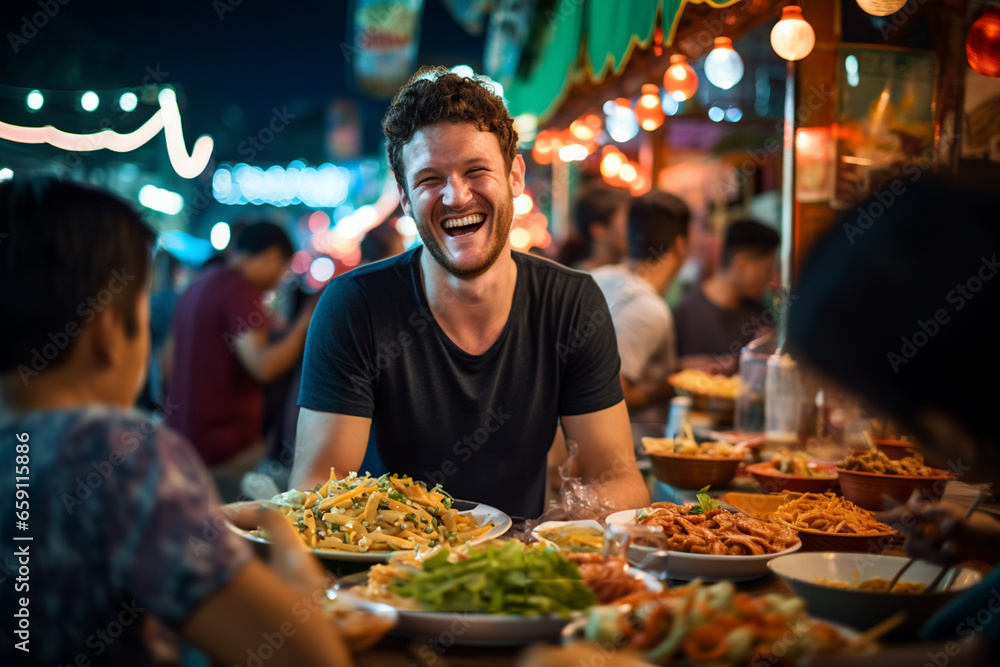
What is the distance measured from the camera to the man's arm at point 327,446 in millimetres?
2408

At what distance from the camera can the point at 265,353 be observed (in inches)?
208

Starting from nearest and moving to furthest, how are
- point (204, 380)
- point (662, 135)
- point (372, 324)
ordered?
point (372, 324), point (204, 380), point (662, 135)

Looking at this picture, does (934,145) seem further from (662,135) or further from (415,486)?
(662,135)

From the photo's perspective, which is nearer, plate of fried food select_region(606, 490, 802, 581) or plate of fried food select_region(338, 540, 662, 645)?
plate of fried food select_region(338, 540, 662, 645)

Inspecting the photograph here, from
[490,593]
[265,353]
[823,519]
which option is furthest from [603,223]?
[490,593]

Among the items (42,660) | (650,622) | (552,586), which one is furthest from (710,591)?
(42,660)

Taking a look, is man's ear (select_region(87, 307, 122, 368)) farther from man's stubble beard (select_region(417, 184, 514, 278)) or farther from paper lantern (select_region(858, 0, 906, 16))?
paper lantern (select_region(858, 0, 906, 16))

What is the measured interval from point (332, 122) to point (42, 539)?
89.1ft

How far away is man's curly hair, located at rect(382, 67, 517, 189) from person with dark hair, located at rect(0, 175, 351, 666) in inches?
58.3

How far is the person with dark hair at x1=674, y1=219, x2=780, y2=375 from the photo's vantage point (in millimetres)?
6121

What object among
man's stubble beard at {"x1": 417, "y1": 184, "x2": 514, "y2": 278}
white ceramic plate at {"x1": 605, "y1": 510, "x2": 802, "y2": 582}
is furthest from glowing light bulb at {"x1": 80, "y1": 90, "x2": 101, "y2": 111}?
white ceramic plate at {"x1": 605, "y1": 510, "x2": 802, "y2": 582}

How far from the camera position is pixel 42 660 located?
3.59 feet

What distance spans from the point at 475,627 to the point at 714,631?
0.40 m

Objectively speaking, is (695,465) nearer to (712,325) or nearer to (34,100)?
(34,100)
